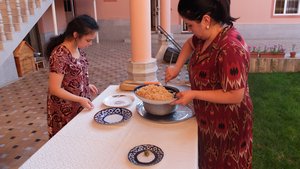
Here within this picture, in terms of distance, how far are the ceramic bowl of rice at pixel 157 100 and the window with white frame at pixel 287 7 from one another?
456 inches

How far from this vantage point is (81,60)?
231cm

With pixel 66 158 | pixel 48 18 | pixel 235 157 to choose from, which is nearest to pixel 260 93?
pixel 235 157

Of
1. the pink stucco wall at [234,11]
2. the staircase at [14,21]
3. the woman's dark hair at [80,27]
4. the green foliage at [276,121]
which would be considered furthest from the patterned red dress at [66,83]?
the pink stucco wall at [234,11]

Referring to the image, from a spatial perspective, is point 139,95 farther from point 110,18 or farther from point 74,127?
point 110,18

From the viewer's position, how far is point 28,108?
464cm

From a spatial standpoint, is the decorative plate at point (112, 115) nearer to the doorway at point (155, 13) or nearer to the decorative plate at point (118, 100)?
the decorative plate at point (118, 100)

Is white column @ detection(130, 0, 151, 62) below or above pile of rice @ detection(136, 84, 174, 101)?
above

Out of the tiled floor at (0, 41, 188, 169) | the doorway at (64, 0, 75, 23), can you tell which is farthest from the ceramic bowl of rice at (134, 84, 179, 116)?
the doorway at (64, 0, 75, 23)

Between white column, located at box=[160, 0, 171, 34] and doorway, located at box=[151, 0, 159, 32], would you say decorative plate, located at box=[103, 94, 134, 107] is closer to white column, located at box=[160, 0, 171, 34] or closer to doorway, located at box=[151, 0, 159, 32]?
white column, located at box=[160, 0, 171, 34]

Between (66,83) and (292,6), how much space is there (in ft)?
39.4

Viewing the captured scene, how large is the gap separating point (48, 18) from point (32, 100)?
5.00 m

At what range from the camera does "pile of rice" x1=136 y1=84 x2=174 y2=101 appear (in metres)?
1.62

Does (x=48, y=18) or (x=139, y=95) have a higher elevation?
(x=48, y=18)

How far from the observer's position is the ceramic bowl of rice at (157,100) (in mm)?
1600
